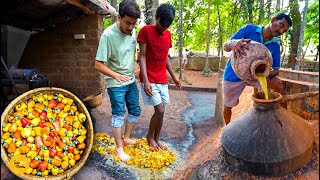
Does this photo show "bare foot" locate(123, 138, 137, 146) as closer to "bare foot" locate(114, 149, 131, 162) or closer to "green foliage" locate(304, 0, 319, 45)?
"bare foot" locate(114, 149, 131, 162)

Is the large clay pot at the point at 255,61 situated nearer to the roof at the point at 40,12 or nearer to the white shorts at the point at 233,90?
the white shorts at the point at 233,90

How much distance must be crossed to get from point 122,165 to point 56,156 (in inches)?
28.4

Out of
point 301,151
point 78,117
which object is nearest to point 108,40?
point 78,117

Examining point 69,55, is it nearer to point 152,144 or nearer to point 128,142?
point 128,142

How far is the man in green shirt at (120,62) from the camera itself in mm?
2584

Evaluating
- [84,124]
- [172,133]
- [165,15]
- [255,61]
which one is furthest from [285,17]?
[84,124]

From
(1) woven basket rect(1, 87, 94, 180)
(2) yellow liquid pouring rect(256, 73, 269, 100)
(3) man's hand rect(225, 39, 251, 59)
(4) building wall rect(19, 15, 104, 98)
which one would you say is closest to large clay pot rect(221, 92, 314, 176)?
(2) yellow liquid pouring rect(256, 73, 269, 100)

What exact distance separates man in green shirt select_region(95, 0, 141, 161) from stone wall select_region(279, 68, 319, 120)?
1.86 m

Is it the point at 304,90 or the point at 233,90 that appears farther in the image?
the point at 233,90

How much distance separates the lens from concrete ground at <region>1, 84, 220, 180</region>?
2.72m

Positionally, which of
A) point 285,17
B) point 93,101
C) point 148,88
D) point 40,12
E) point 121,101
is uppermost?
point 40,12

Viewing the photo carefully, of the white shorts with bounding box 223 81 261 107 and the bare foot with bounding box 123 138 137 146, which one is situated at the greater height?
the white shorts with bounding box 223 81 261 107

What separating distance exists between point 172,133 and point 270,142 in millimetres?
2007

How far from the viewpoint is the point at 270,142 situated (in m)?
2.11
